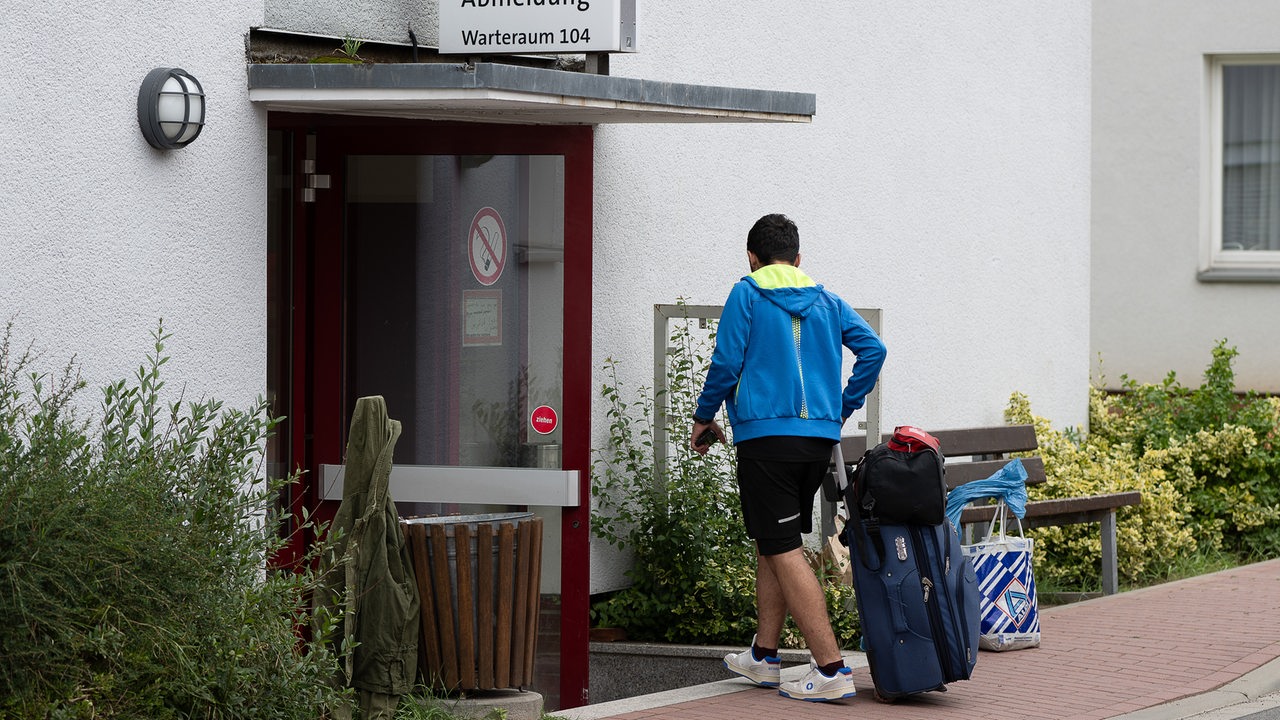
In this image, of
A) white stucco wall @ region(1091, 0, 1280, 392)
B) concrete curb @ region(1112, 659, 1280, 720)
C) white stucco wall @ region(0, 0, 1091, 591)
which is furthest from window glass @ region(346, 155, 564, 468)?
white stucco wall @ region(1091, 0, 1280, 392)

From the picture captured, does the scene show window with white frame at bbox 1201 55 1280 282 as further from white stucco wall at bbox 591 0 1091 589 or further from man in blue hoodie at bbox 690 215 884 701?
man in blue hoodie at bbox 690 215 884 701

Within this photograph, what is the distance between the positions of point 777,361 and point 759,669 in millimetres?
1316

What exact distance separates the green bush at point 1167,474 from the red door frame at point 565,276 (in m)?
3.99

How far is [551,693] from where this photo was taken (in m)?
6.82

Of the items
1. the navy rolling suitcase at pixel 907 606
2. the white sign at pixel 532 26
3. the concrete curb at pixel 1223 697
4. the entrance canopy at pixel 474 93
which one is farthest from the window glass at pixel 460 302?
the concrete curb at pixel 1223 697

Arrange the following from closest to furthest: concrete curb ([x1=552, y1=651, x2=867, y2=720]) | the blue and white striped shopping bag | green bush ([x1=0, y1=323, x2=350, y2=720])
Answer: green bush ([x1=0, y1=323, x2=350, y2=720]) → concrete curb ([x1=552, y1=651, x2=867, y2=720]) → the blue and white striped shopping bag

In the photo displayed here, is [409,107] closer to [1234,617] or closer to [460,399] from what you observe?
[460,399]

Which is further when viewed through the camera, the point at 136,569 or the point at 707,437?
the point at 707,437

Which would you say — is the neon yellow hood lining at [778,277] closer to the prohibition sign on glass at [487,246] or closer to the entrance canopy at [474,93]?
the entrance canopy at [474,93]

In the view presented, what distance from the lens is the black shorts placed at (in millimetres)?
6441

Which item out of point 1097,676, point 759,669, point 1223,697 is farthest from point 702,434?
point 1223,697

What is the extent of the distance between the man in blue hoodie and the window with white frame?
338 inches

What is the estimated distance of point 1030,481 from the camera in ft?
30.8

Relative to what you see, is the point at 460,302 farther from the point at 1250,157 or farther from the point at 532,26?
the point at 1250,157
